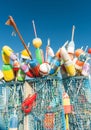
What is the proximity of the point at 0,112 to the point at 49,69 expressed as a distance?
338 centimetres

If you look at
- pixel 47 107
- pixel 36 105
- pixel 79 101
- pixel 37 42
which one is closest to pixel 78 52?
pixel 37 42

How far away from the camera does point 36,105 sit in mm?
13016

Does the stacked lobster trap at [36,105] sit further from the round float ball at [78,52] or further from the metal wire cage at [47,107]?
the round float ball at [78,52]

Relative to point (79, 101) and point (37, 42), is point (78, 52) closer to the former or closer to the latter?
point (37, 42)

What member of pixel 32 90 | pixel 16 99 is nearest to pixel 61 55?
pixel 32 90

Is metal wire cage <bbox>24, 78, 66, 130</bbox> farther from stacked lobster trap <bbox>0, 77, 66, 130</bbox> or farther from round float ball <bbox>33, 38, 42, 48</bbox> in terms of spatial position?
round float ball <bbox>33, 38, 42, 48</bbox>

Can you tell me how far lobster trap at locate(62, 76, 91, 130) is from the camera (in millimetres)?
12812

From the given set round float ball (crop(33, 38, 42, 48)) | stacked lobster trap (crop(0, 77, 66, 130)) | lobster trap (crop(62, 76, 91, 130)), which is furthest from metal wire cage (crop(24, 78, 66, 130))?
round float ball (crop(33, 38, 42, 48))

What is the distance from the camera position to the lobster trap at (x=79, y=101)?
1281 centimetres

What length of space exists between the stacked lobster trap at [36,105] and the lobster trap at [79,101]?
24.0 inches

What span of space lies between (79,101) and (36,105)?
78.3 inches

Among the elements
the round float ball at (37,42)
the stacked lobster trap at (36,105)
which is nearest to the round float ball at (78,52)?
the stacked lobster trap at (36,105)

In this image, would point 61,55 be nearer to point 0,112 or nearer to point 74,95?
point 74,95

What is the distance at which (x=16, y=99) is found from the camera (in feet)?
45.1
